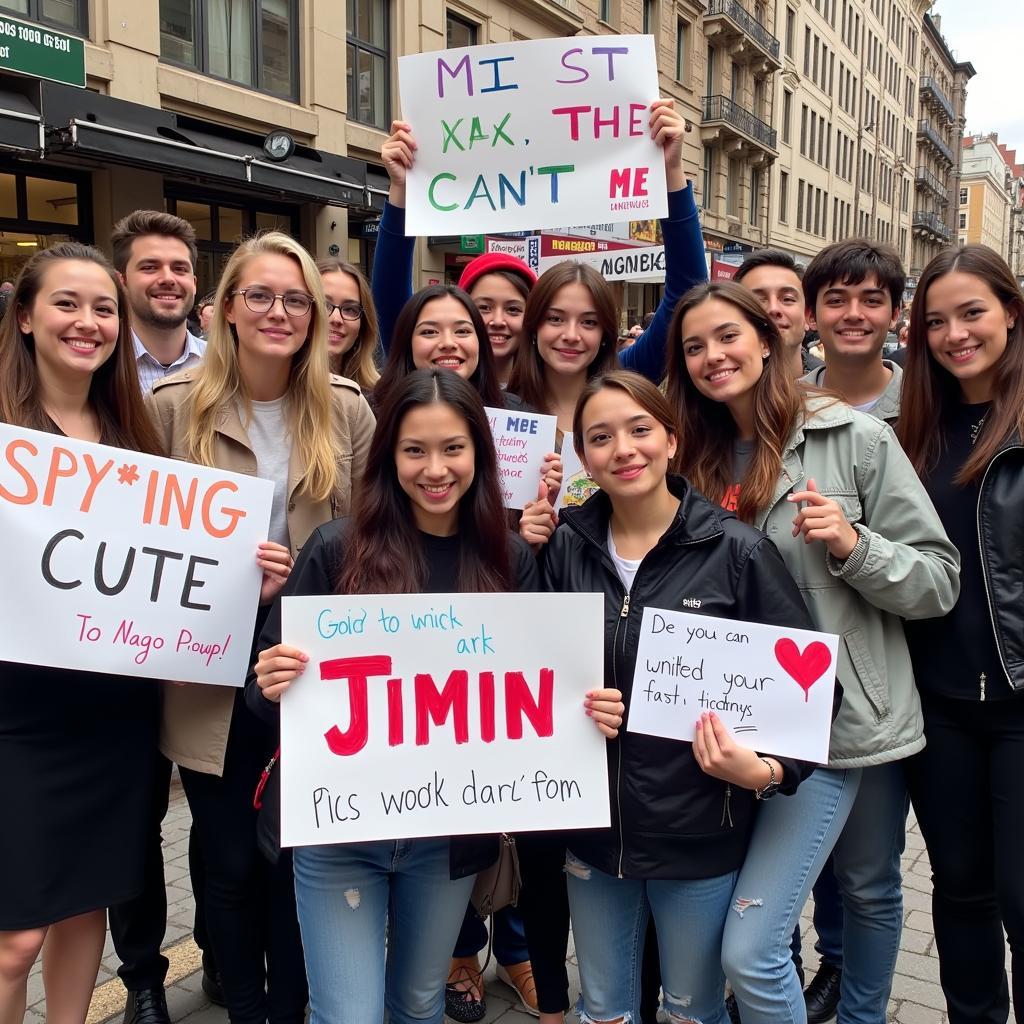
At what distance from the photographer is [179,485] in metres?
2.29

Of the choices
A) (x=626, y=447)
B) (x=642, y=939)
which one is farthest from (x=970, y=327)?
(x=642, y=939)

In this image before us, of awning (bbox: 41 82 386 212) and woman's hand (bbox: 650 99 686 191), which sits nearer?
woman's hand (bbox: 650 99 686 191)

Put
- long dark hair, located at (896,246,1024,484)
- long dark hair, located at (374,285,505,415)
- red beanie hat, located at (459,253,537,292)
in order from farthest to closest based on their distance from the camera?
red beanie hat, located at (459,253,537,292) → long dark hair, located at (374,285,505,415) → long dark hair, located at (896,246,1024,484)

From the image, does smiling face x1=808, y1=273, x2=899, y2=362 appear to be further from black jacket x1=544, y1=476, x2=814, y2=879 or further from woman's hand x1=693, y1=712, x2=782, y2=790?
woman's hand x1=693, y1=712, x2=782, y2=790

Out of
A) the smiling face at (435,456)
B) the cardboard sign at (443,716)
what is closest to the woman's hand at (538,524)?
the smiling face at (435,456)

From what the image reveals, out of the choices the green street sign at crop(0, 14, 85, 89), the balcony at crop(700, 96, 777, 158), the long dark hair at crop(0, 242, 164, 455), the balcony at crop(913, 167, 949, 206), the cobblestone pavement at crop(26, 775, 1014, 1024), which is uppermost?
the balcony at crop(913, 167, 949, 206)

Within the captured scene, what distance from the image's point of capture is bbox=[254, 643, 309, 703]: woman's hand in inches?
79.7

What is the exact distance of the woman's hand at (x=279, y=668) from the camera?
203 centimetres

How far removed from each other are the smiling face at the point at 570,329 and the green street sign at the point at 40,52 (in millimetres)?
8081

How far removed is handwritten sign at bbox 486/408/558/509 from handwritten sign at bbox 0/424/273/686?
824 millimetres

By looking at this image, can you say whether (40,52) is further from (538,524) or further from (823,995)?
(823,995)

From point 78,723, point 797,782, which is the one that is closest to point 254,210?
point 78,723

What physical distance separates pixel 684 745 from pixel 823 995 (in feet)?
5.22

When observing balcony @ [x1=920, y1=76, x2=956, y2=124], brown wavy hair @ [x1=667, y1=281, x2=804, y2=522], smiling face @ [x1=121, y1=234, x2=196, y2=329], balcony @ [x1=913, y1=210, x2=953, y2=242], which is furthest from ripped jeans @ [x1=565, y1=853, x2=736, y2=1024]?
balcony @ [x1=920, y1=76, x2=956, y2=124]
